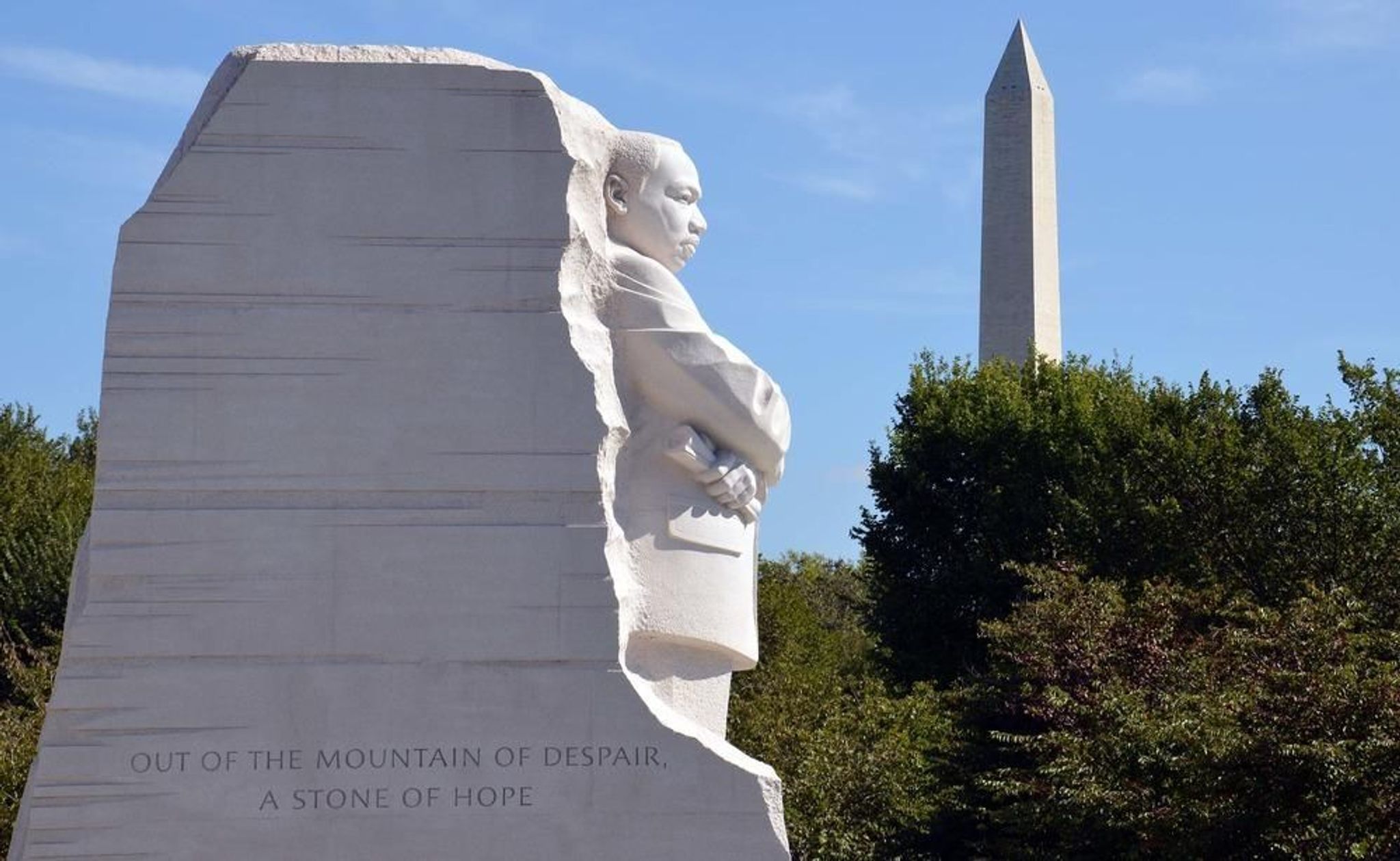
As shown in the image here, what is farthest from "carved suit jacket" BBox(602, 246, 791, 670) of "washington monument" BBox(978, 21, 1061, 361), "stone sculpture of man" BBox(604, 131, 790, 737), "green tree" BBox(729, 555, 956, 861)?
"washington monument" BBox(978, 21, 1061, 361)

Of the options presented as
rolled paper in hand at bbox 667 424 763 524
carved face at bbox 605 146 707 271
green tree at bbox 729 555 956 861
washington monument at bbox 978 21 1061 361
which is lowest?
green tree at bbox 729 555 956 861

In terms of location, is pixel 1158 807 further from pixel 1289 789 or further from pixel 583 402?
pixel 583 402

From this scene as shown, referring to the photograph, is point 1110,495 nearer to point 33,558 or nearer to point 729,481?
point 33,558

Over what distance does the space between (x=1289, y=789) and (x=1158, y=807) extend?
1.39 meters

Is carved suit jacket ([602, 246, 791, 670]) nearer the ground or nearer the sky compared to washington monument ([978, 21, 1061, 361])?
nearer the ground

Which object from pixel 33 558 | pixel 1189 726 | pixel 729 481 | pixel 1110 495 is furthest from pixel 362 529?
pixel 33 558

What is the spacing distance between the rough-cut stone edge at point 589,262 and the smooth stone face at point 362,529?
0.03 m

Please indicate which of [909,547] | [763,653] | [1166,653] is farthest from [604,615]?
[763,653]

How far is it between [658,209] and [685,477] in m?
1.35

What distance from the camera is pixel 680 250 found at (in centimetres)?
1092

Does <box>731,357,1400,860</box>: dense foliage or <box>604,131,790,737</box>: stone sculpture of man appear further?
<box>731,357,1400,860</box>: dense foliage

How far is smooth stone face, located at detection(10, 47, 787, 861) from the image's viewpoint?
9633 millimetres

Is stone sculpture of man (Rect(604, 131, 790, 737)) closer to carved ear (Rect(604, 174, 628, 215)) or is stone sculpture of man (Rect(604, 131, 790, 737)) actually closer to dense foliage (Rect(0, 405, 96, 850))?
carved ear (Rect(604, 174, 628, 215))

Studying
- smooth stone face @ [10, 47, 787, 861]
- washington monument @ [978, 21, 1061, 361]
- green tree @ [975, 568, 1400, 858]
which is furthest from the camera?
washington monument @ [978, 21, 1061, 361]
